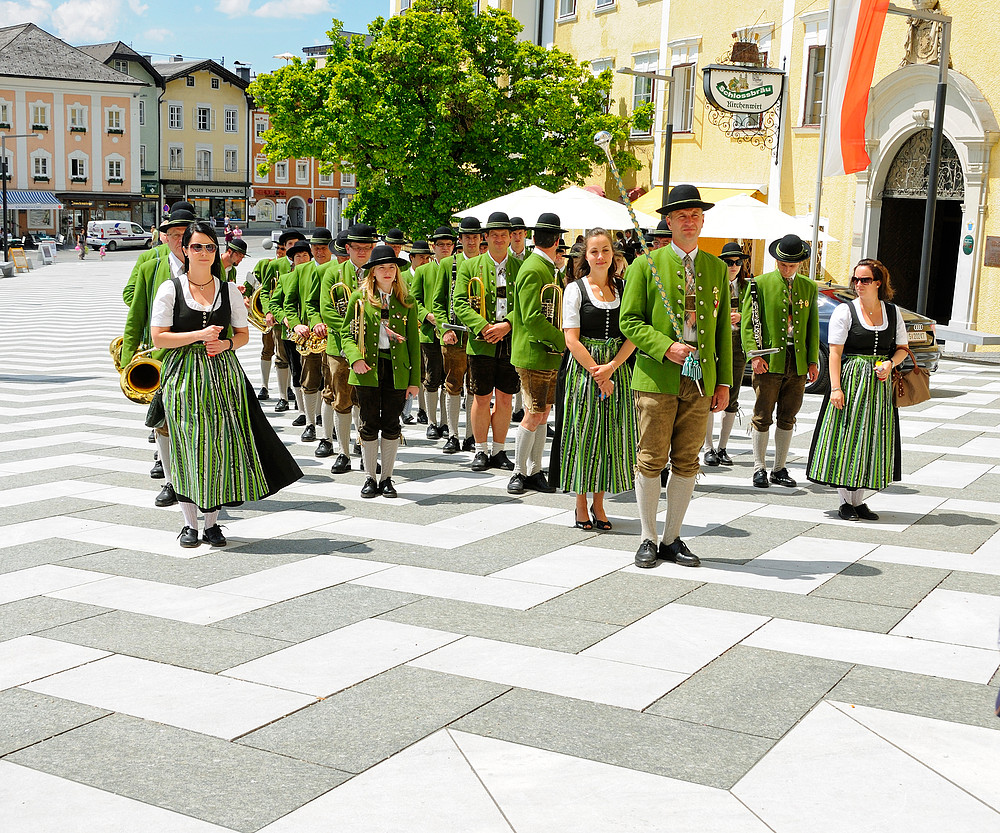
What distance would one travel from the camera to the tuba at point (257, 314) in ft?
40.0

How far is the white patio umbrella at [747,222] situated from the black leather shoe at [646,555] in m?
6.76

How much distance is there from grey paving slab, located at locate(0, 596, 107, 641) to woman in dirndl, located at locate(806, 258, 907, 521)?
4728mm

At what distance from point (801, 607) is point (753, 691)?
1.30m

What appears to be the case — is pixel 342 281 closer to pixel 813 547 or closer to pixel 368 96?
pixel 813 547

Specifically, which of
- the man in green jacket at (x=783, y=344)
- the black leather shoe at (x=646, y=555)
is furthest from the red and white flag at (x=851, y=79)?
the black leather shoe at (x=646, y=555)

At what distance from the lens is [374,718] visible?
443cm

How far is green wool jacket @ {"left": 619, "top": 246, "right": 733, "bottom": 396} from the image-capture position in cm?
647

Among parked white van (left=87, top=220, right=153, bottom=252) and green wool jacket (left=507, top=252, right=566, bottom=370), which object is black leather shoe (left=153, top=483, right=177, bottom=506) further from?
parked white van (left=87, top=220, right=153, bottom=252)

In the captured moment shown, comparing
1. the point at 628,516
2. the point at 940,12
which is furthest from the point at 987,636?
the point at 940,12

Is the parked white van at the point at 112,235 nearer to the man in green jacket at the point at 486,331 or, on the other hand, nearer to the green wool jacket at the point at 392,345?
the man in green jacket at the point at 486,331

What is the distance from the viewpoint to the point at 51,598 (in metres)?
5.90

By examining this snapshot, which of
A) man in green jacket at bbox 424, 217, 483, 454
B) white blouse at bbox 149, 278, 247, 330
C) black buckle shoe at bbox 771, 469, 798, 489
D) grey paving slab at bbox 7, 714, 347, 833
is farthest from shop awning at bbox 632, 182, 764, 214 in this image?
grey paving slab at bbox 7, 714, 347, 833

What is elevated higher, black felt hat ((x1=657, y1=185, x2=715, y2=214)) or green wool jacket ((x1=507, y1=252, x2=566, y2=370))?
black felt hat ((x1=657, y1=185, x2=715, y2=214))

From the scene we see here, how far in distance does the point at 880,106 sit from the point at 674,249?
17739 millimetres
